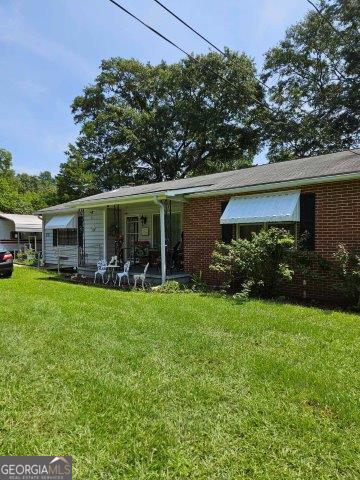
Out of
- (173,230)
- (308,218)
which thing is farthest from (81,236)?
(308,218)

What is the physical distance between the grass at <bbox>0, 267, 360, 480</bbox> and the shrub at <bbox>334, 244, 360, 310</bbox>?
3.65 ft

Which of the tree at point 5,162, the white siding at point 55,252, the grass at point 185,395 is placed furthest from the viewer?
the tree at point 5,162

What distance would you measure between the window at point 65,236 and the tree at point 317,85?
16.6 meters

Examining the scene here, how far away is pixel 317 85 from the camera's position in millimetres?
26562

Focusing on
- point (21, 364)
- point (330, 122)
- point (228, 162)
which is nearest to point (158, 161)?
point (228, 162)

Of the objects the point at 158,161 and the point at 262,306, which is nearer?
the point at 262,306

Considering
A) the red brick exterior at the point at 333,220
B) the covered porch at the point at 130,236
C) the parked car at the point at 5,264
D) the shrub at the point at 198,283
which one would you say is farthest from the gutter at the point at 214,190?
the parked car at the point at 5,264

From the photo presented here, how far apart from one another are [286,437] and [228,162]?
3038 centimetres

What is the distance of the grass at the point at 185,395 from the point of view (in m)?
2.81

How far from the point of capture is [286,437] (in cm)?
308

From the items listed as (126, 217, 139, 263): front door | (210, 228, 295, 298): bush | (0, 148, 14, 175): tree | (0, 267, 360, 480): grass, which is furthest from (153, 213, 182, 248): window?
(0, 148, 14, 175): tree

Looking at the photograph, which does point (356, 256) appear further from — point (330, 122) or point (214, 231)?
point (330, 122)

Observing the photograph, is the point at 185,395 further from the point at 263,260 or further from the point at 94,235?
the point at 94,235

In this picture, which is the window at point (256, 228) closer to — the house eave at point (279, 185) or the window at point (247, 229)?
the window at point (247, 229)
